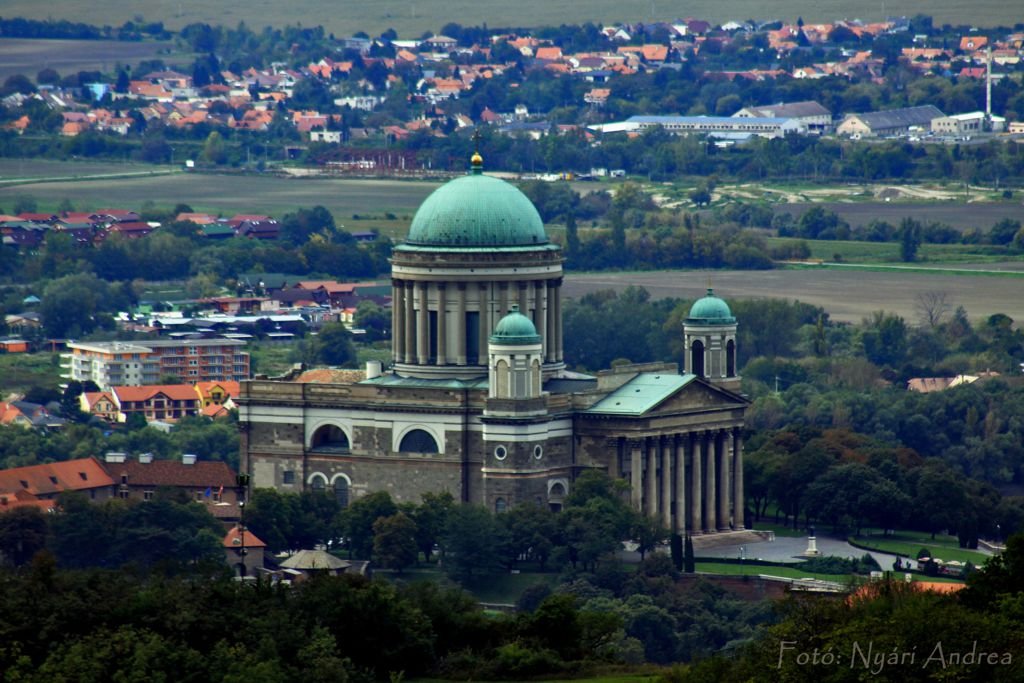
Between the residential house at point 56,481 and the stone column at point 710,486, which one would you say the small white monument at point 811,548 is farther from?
the residential house at point 56,481

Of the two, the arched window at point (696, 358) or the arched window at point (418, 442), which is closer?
the arched window at point (418, 442)

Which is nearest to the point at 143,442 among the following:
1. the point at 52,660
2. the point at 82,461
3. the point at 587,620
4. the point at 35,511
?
the point at 82,461

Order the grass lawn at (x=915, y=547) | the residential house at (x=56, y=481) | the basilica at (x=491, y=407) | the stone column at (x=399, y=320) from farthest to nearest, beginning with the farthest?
the stone column at (x=399, y=320) → the residential house at (x=56, y=481) → the basilica at (x=491, y=407) → the grass lawn at (x=915, y=547)

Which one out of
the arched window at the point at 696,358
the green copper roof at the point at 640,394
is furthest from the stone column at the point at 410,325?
the arched window at the point at 696,358

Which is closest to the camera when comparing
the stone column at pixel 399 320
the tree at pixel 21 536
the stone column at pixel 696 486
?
the tree at pixel 21 536

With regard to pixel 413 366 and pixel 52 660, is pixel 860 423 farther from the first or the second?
pixel 52 660

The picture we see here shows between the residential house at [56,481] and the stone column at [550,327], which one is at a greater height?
the stone column at [550,327]

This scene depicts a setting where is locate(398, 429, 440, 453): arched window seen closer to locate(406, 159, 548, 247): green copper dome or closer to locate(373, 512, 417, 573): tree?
locate(373, 512, 417, 573): tree

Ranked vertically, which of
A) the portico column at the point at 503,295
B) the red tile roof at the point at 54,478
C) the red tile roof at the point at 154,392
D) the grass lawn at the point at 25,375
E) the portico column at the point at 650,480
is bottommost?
the grass lawn at the point at 25,375
